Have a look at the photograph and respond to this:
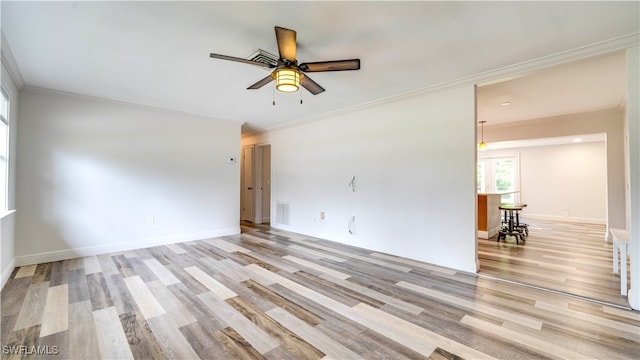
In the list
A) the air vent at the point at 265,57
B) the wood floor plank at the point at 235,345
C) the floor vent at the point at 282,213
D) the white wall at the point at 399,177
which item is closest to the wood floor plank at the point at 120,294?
the wood floor plank at the point at 235,345

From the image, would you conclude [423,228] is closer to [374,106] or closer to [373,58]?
[374,106]

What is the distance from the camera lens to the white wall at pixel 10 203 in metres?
2.90

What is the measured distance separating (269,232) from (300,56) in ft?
13.2

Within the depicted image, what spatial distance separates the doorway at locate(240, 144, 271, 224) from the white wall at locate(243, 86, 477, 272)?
1747 mm

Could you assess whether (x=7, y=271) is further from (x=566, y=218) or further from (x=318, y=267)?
(x=566, y=218)

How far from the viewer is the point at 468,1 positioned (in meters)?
1.89

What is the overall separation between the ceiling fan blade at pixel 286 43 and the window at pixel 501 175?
9139mm

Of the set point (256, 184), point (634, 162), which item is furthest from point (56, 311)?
point (634, 162)

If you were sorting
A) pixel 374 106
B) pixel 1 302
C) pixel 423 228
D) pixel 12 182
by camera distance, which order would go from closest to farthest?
pixel 1 302, pixel 12 182, pixel 423 228, pixel 374 106

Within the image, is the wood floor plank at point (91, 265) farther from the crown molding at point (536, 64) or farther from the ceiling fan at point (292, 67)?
the crown molding at point (536, 64)

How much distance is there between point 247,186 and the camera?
24.0 ft

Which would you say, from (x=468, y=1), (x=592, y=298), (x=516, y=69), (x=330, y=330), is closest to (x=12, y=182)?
(x=330, y=330)

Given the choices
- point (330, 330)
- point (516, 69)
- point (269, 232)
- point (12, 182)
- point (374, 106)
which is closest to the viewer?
point (330, 330)

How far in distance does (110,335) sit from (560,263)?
521 centimetres
